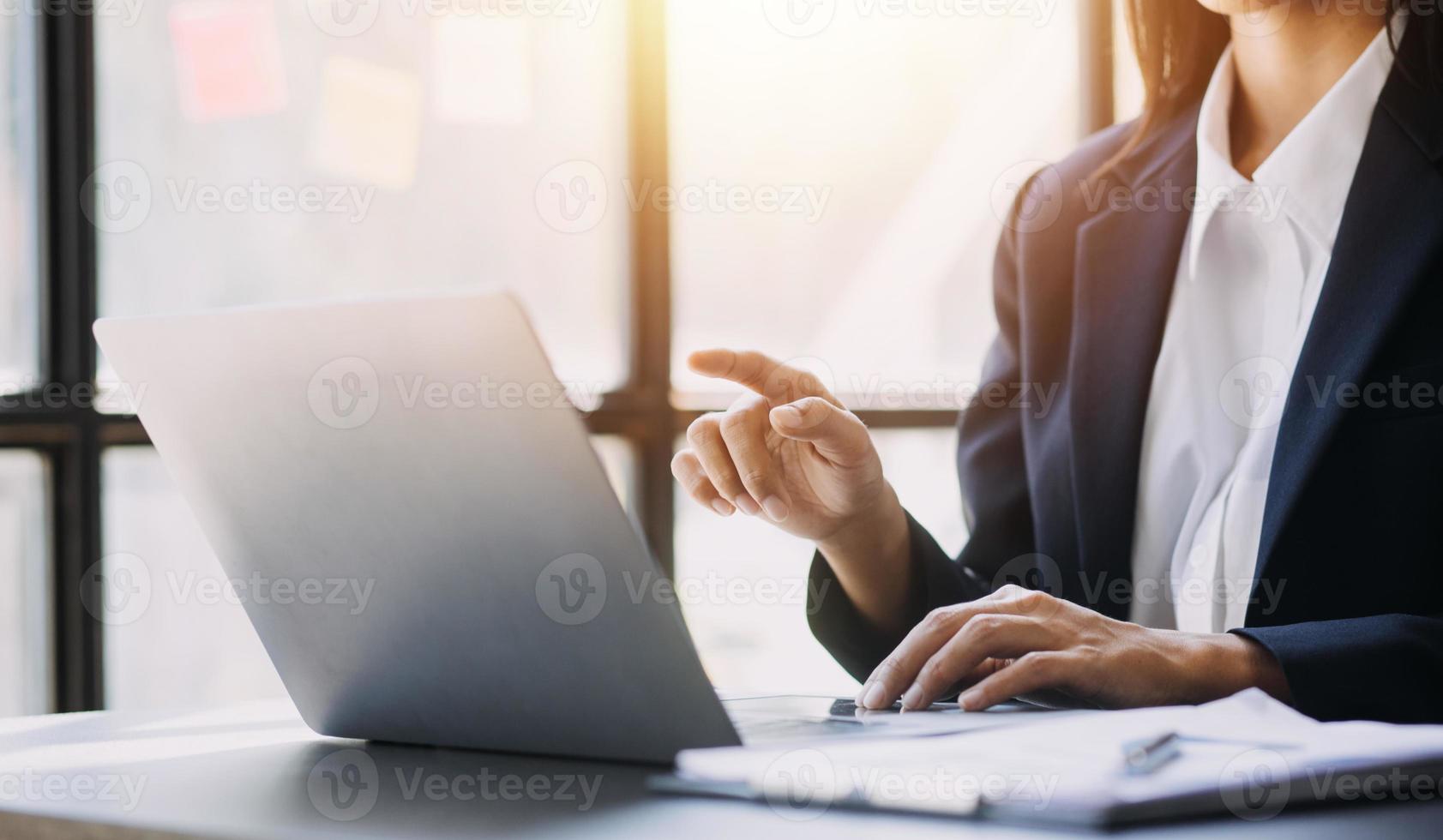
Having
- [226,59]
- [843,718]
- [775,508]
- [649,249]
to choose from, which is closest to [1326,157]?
[775,508]

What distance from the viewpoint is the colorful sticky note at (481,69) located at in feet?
9.21

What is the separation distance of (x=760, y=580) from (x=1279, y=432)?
1.99 m

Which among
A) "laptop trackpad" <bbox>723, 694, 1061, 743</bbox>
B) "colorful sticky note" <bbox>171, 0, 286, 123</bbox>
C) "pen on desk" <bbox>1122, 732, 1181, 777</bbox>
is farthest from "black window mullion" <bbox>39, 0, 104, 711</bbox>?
"pen on desk" <bbox>1122, 732, 1181, 777</bbox>

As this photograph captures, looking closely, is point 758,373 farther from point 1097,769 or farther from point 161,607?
point 161,607

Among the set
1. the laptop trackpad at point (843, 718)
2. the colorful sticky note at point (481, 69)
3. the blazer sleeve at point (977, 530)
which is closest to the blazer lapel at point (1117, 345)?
the blazer sleeve at point (977, 530)

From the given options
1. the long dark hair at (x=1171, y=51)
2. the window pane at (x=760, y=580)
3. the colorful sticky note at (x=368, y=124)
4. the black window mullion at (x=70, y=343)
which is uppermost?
the long dark hair at (x=1171, y=51)

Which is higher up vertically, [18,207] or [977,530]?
[18,207]

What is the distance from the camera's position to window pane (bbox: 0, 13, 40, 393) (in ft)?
7.63

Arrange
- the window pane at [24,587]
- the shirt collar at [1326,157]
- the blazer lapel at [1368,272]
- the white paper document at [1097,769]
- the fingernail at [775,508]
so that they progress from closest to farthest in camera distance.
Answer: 1. the white paper document at [1097,769]
2. the fingernail at [775,508]
3. the blazer lapel at [1368,272]
4. the shirt collar at [1326,157]
5. the window pane at [24,587]

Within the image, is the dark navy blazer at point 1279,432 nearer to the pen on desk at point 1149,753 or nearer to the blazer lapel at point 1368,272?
the blazer lapel at point 1368,272

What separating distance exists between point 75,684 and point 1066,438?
1.85m

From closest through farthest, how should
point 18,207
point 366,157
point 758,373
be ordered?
point 758,373 < point 18,207 < point 366,157

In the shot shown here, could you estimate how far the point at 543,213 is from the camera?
9.52 feet

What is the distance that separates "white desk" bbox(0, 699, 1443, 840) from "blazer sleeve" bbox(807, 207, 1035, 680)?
0.53m
